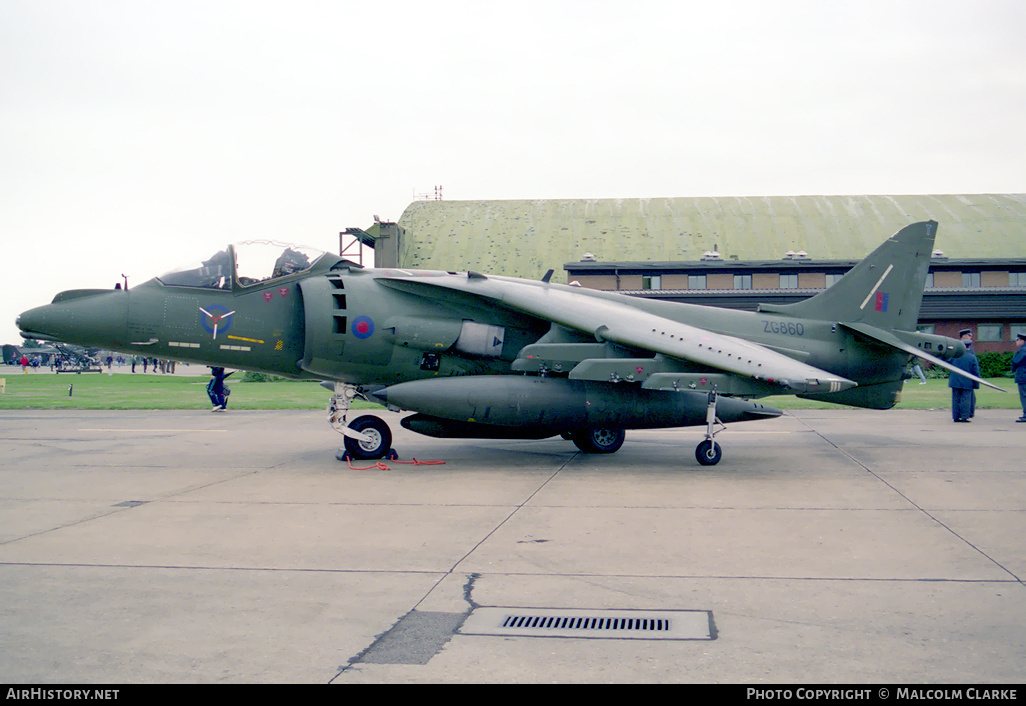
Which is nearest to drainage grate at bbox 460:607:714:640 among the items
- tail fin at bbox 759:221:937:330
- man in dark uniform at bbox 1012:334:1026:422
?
tail fin at bbox 759:221:937:330

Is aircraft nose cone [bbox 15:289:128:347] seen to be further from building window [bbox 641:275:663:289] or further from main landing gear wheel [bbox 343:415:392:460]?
building window [bbox 641:275:663:289]

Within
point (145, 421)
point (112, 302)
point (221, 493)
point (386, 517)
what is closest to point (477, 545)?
point (386, 517)

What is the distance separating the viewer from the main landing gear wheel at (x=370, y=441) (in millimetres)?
11367

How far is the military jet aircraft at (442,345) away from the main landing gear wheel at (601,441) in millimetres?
53

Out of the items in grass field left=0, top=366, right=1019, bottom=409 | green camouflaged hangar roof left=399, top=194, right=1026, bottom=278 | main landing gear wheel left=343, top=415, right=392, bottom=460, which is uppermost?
green camouflaged hangar roof left=399, top=194, right=1026, bottom=278

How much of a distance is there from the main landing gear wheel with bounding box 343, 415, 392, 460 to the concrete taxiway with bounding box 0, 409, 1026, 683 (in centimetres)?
52

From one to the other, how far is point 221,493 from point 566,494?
397cm

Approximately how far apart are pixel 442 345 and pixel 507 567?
20.2 ft

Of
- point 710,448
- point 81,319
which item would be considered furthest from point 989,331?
point 81,319

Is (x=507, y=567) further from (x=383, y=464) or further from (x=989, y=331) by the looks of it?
(x=989, y=331)

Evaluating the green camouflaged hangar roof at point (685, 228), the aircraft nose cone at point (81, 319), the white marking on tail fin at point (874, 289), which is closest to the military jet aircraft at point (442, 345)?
the aircraft nose cone at point (81, 319)

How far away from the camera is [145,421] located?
17766mm

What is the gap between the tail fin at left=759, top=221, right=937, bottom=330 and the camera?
1326cm

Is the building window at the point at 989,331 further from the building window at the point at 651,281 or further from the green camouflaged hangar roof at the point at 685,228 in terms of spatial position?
the building window at the point at 651,281
